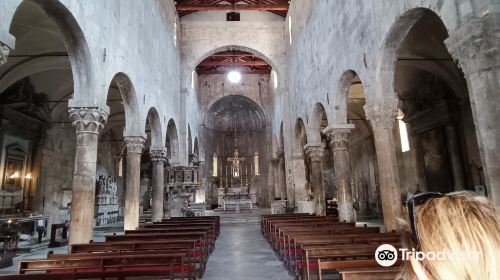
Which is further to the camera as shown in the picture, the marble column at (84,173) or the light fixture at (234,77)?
the light fixture at (234,77)

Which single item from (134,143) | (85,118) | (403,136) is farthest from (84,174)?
(403,136)

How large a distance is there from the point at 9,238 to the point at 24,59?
729 centimetres

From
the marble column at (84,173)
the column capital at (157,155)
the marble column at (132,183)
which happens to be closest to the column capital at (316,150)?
the column capital at (157,155)

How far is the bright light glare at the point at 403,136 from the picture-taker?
1533cm

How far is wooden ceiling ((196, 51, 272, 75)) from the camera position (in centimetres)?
2533

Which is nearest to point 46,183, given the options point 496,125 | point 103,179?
point 103,179

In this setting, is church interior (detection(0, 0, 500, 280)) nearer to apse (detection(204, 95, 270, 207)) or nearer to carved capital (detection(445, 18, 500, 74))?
carved capital (detection(445, 18, 500, 74))

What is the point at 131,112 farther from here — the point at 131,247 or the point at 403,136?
the point at 403,136

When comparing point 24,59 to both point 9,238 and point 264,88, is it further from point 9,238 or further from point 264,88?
point 264,88

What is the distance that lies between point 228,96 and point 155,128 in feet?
47.5

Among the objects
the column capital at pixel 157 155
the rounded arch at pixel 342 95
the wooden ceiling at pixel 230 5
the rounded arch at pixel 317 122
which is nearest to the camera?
the rounded arch at pixel 342 95

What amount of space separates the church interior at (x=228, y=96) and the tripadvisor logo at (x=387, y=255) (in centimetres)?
34

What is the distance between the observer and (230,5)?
2036 centimetres

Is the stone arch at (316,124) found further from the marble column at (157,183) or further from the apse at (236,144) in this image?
the apse at (236,144)
